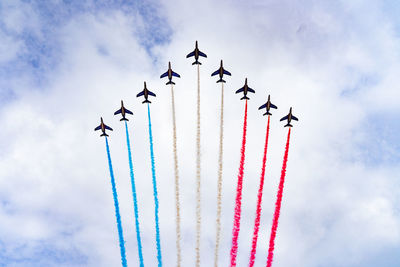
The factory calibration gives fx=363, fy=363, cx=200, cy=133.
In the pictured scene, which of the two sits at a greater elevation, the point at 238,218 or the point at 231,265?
the point at 238,218

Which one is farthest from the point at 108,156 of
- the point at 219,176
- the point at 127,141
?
the point at 219,176

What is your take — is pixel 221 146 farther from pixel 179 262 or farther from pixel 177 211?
pixel 179 262

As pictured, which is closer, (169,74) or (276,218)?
(276,218)

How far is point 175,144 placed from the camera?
279 ft

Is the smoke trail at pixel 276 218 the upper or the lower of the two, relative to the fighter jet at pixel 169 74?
lower

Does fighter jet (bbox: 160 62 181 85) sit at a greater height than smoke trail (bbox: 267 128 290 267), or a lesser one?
greater

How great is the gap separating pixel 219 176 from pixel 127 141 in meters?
23.0

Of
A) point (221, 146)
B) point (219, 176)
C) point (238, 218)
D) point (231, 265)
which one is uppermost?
point (221, 146)

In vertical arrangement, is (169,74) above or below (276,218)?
above

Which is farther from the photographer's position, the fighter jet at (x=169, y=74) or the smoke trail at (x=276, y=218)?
the fighter jet at (x=169, y=74)

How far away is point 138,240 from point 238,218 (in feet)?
74.2

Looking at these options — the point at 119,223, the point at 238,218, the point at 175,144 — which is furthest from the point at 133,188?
the point at 238,218

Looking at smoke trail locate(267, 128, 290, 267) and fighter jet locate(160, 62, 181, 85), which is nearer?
smoke trail locate(267, 128, 290, 267)

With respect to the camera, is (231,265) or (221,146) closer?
(231,265)
